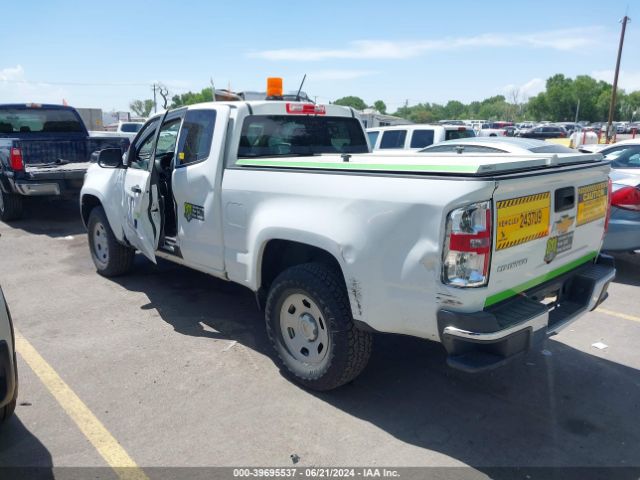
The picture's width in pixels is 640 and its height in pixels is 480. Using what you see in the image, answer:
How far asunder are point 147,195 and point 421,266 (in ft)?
9.70

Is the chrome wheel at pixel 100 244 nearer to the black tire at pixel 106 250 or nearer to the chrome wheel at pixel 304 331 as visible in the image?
the black tire at pixel 106 250

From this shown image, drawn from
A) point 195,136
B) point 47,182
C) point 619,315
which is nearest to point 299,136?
point 195,136

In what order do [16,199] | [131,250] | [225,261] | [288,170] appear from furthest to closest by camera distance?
[16,199] < [131,250] < [225,261] < [288,170]

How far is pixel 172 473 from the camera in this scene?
111 inches

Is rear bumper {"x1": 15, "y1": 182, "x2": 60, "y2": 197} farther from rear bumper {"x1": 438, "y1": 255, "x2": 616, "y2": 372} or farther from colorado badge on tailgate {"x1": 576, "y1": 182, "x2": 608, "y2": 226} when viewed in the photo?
colorado badge on tailgate {"x1": 576, "y1": 182, "x2": 608, "y2": 226}

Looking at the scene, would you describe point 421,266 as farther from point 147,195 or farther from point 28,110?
point 28,110

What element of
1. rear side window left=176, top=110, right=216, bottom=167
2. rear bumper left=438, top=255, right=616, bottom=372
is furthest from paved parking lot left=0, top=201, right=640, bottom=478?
rear side window left=176, top=110, right=216, bottom=167

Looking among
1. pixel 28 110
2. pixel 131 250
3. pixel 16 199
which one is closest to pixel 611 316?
pixel 131 250

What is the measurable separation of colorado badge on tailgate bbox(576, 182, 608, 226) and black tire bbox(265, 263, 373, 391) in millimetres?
1591

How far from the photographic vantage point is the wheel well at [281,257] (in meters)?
3.72

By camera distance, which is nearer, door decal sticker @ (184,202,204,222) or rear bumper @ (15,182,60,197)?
door decal sticker @ (184,202,204,222)

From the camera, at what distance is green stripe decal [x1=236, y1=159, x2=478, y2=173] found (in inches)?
107

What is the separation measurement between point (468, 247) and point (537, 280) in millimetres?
768

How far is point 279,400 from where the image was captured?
3.54 m
